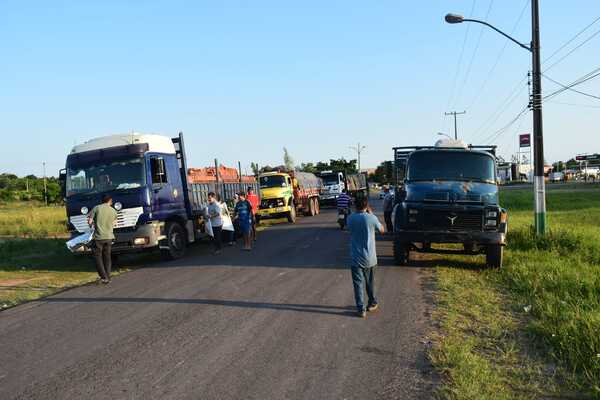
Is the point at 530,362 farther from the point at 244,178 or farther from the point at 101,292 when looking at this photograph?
the point at 244,178

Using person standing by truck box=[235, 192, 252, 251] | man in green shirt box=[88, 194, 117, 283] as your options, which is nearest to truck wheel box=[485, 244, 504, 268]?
person standing by truck box=[235, 192, 252, 251]

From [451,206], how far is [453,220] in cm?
30

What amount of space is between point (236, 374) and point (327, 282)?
4790 mm

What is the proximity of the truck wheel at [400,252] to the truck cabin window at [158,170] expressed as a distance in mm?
6467

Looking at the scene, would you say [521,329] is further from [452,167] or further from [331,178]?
[331,178]

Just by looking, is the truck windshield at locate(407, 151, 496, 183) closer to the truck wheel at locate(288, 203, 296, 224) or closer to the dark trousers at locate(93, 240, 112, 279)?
the dark trousers at locate(93, 240, 112, 279)

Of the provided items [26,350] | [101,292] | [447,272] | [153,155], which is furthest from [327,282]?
[153,155]

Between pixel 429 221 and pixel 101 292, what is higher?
pixel 429 221

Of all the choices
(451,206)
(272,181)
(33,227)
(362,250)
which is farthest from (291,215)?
(362,250)

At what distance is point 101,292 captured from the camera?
1019 centimetres

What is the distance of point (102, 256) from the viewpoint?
11.6 m

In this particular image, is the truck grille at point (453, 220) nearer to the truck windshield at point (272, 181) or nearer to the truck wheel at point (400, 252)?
the truck wheel at point (400, 252)

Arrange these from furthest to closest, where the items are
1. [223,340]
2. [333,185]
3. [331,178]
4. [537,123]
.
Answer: [331,178] → [333,185] → [537,123] → [223,340]

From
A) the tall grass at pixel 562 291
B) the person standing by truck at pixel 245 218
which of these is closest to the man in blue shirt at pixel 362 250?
the tall grass at pixel 562 291
